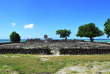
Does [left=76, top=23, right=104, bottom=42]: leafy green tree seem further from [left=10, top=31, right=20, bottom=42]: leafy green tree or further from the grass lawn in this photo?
the grass lawn

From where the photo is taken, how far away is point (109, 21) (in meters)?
31.1

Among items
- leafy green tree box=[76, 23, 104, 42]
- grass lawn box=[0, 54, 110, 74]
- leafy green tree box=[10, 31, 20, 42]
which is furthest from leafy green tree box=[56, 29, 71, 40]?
grass lawn box=[0, 54, 110, 74]

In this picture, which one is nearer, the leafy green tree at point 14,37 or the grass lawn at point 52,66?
the grass lawn at point 52,66

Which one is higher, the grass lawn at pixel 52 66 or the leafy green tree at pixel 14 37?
the leafy green tree at pixel 14 37

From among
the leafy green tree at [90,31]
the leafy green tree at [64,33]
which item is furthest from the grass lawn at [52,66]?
the leafy green tree at [64,33]

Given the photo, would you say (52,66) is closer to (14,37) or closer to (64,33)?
(14,37)

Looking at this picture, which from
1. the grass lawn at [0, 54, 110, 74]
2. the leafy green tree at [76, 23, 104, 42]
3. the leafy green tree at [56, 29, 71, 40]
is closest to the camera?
the grass lawn at [0, 54, 110, 74]

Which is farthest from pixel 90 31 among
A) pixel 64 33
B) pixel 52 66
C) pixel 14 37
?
pixel 52 66

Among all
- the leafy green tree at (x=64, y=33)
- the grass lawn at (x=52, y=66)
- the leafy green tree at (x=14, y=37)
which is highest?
the leafy green tree at (x=64, y=33)

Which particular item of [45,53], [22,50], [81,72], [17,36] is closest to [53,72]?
[81,72]

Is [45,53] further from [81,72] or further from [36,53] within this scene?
[81,72]

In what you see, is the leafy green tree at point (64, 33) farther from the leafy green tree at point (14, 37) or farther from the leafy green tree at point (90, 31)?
the leafy green tree at point (14, 37)

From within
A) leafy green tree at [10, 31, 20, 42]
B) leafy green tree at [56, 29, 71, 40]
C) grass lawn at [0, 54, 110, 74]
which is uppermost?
leafy green tree at [56, 29, 71, 40]

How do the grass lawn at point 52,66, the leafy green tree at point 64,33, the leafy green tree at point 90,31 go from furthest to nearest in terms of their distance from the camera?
1. the leafy green tree at point 64,33
2. the leafy green tree at point 90,31
3. the grass lawn at point 52,66
